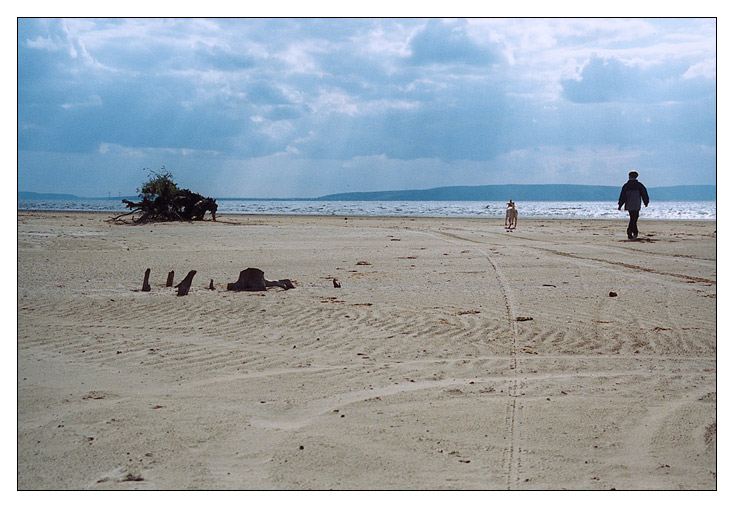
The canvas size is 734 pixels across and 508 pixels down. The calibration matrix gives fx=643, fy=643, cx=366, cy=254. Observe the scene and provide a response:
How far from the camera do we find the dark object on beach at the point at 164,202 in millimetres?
25594

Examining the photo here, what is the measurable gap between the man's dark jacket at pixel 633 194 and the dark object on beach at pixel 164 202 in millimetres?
16611

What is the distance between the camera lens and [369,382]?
539 cm

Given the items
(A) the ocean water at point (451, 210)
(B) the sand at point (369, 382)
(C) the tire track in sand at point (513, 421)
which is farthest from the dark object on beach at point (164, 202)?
(C) the tire track in sand at point (513, 421)

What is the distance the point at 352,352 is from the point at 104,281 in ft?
18.6

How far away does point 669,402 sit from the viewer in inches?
196

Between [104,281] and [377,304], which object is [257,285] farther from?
[104,281]

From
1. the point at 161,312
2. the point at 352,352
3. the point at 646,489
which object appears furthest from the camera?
the point at 161,312

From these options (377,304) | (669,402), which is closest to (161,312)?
(377,304)

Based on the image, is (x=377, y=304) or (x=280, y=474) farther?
(x=377, y=304)

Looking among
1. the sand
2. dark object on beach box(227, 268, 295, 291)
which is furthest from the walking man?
dark object on beach box(227, 268, 295, 291)

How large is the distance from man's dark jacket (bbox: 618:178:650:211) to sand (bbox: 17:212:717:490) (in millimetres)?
7898

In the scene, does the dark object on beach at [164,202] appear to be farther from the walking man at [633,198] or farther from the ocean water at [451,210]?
the walking man at [633,198]

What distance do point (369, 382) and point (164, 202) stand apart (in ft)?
73.5

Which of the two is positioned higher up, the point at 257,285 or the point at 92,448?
the point at 257,285
